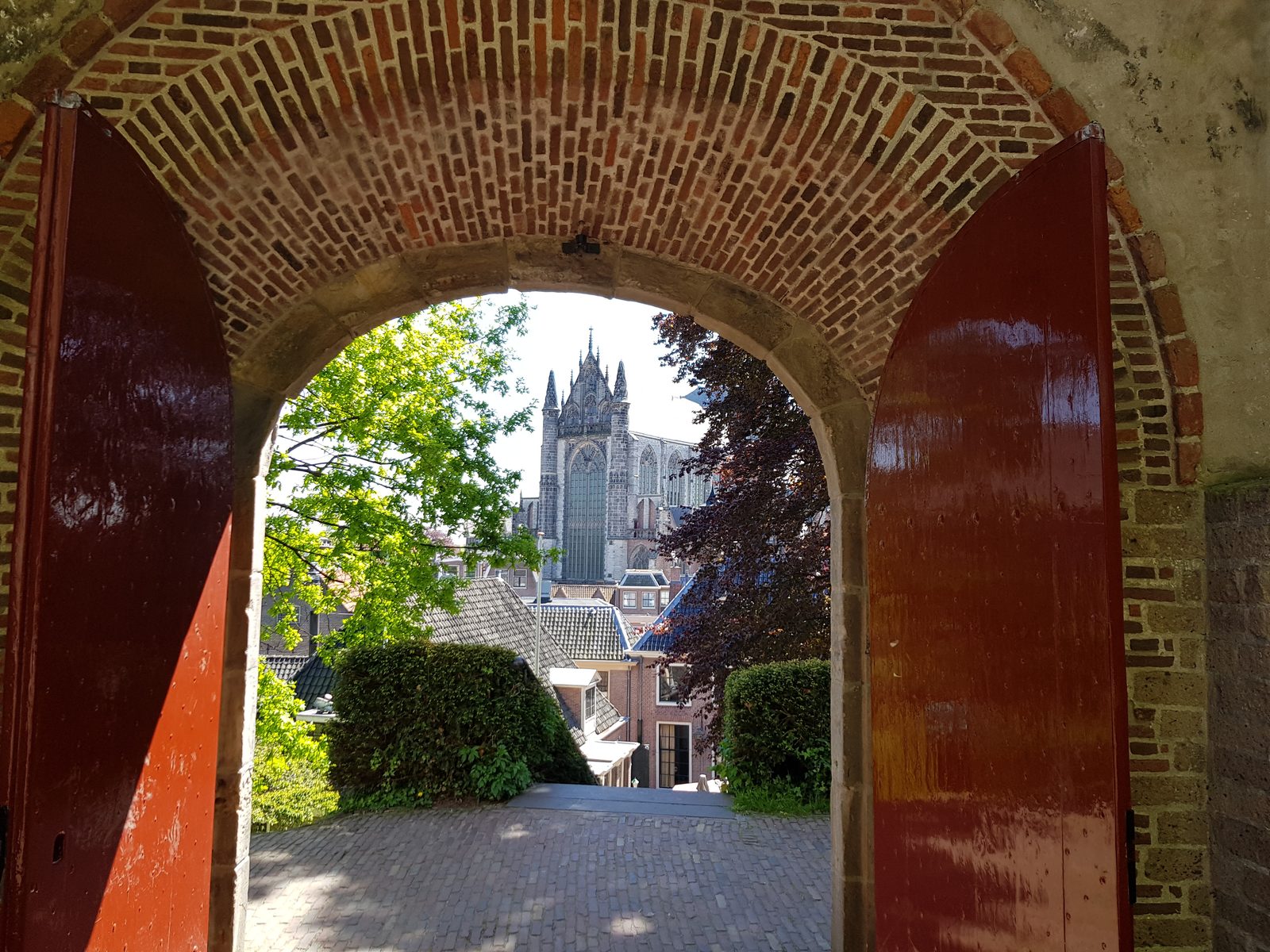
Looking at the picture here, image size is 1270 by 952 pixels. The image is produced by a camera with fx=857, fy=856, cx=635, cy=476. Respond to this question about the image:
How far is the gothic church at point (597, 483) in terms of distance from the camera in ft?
209

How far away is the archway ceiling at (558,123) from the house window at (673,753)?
2598 centimetres

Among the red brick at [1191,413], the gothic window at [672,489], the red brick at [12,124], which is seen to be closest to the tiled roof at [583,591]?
the gothic window at [672,489]

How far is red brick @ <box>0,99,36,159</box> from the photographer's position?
316cm

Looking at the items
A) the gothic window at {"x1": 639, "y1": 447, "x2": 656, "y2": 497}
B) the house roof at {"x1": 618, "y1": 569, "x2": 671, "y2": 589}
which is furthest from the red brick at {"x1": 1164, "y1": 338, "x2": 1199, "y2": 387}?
the gothic window at {"x1": 639, "y1": 447, "x2": 656, "y2": 497}

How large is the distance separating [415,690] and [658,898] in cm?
362

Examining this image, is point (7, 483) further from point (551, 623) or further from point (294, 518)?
point (551, 623)

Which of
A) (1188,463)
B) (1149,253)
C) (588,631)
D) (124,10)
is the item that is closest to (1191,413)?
(1188,463)

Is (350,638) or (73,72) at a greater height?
(73,72)

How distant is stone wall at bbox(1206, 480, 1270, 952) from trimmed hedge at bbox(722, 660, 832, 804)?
4.97 metres

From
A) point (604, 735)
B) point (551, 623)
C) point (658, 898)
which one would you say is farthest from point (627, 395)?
point (658, 898)

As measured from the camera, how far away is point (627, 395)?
6378 centimetres

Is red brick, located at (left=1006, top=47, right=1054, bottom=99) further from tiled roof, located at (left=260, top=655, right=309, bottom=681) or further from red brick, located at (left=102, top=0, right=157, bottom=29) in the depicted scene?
tiled roof, located at (left=260, top=655, right=309, bottom=681)

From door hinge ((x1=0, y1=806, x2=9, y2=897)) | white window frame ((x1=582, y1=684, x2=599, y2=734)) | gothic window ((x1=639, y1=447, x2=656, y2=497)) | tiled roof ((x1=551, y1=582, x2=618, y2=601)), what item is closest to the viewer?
door hinge ((x1=0, y1=806, x2=9, y2=897))

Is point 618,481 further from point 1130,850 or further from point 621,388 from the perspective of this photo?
point 1130,850
